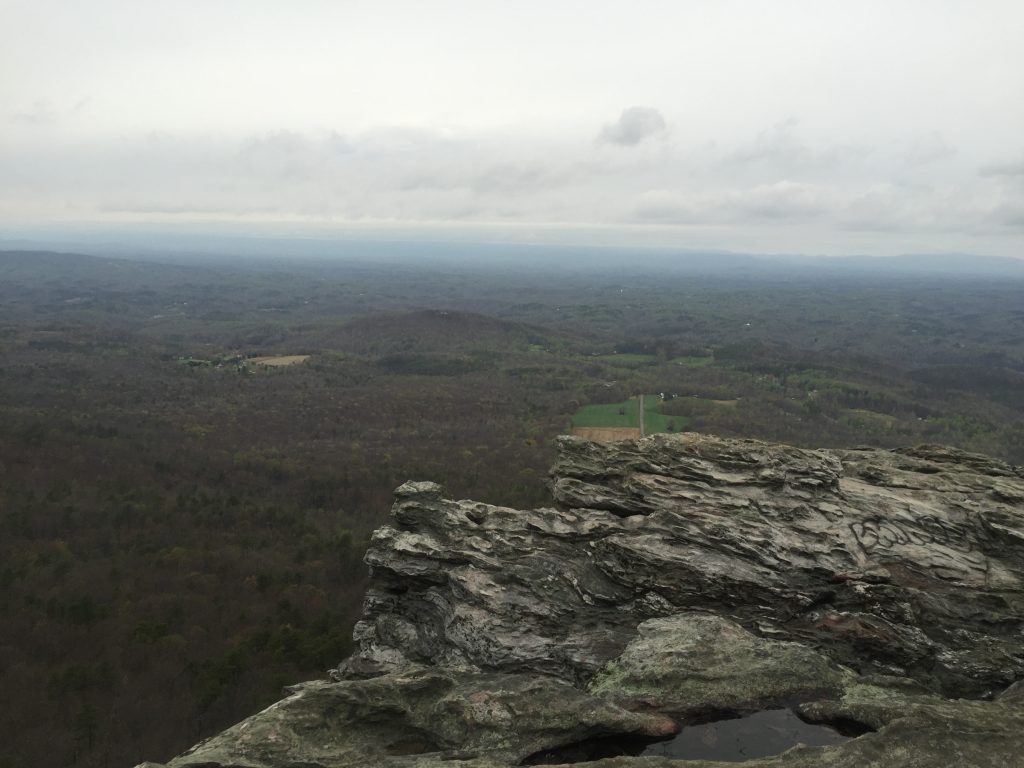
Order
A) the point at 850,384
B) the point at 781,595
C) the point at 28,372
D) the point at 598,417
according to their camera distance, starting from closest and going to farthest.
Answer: the point at 781,595 → the point at 598,417 → the point at 28,372 → the point at 850,384

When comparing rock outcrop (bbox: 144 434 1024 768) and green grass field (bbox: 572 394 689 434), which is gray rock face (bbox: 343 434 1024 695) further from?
green grass field (bbox: 572 394 689 434)

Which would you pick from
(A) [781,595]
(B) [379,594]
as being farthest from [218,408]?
(A) [781,595]

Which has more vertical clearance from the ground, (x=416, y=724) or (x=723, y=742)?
(x=723, y=742)

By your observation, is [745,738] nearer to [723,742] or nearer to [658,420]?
[723,742]

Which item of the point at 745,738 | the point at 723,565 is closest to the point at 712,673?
the point at 745,738

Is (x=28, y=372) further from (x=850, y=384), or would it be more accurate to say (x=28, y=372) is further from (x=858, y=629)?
(x=850, y=384)

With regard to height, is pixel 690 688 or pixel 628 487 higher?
pixel 628 487

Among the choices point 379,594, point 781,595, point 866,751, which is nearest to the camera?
point 866,751
